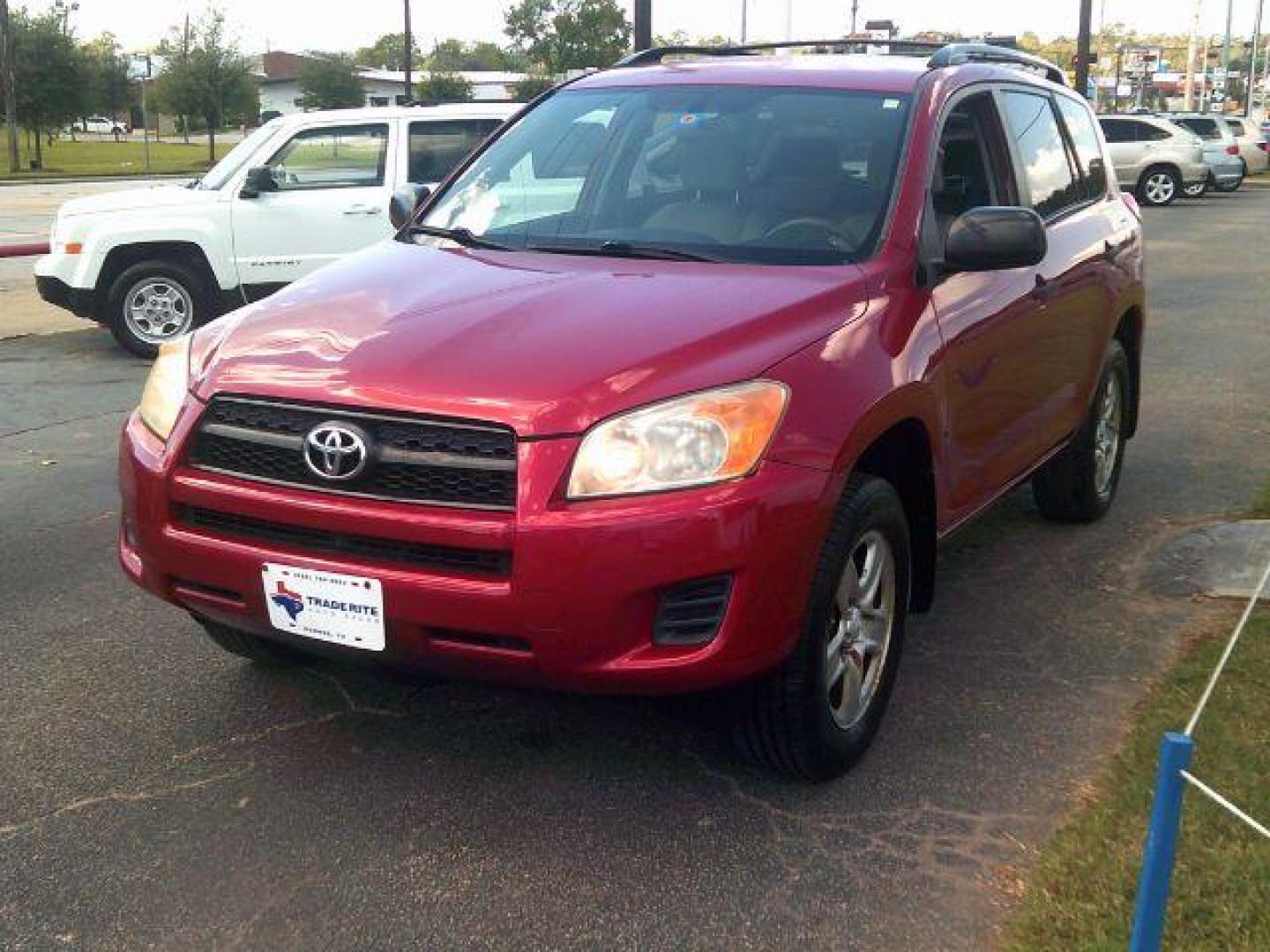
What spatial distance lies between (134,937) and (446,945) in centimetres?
65

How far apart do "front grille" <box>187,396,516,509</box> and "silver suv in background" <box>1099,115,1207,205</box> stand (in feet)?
89.3

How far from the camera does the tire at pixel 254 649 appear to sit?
3994 mm

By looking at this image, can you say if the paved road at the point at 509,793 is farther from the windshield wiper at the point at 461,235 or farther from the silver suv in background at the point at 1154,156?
the silver suv in background at the point at 1154,156

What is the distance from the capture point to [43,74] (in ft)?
159

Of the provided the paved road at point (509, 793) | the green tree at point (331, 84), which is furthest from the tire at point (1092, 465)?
the green tree at point (331, 84)

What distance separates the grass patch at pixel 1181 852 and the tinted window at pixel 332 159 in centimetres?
790

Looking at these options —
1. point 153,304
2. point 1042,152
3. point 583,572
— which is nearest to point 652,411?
point 583,572

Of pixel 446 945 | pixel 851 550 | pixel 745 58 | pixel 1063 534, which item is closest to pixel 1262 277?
Result: pixel 1063 534

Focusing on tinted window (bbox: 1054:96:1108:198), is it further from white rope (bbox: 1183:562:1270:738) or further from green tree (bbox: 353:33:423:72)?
green tree (bbox: 353:33:423:72)

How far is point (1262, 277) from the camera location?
51.5 ft

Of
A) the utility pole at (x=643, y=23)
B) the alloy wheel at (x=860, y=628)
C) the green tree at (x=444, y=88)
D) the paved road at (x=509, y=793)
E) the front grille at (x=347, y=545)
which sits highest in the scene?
the green tree at (x=444, y=88)

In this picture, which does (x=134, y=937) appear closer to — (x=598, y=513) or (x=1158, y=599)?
(x=598, y=513)

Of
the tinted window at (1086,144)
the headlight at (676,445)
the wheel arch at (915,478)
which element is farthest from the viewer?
the tinted window at (1086,144)

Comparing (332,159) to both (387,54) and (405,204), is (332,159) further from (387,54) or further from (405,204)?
(387,54)
